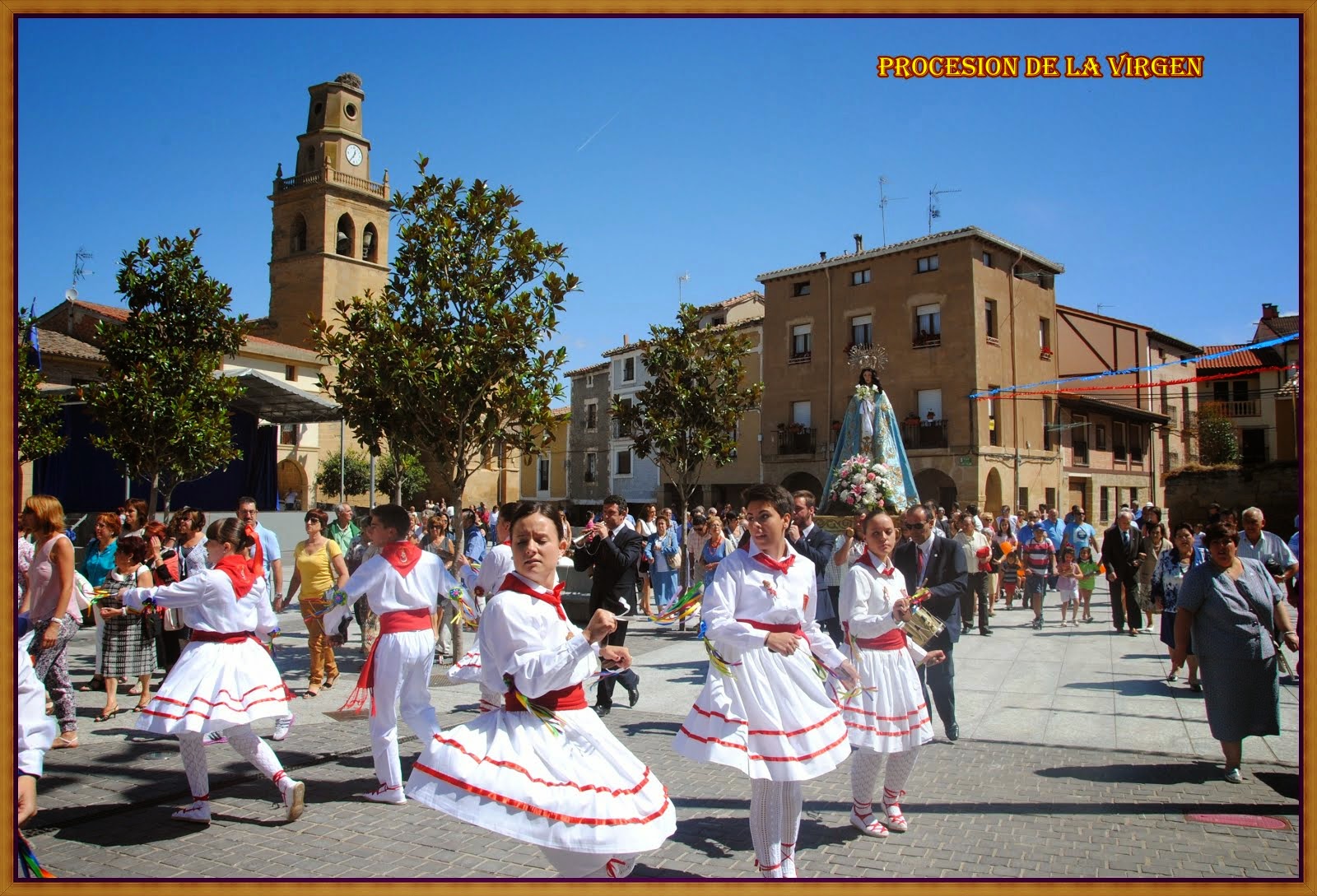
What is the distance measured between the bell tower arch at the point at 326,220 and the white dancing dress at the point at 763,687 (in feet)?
169

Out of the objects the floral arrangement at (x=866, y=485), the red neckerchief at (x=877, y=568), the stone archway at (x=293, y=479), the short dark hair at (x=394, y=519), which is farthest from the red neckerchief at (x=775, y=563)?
the stone archway at (x=293, y=479)

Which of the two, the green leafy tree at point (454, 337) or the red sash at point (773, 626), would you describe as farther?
the green leafy tree at point (454, 337)

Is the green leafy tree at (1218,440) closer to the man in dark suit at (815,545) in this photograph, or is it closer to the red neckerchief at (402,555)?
the man in dark suit at (815,545)

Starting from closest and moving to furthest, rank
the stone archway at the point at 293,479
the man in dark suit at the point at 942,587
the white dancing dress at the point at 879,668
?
the white dancing dress at the point at 879,668 → the man in dark suit at the point at 942,587 → the stone archway at the point at 293,479

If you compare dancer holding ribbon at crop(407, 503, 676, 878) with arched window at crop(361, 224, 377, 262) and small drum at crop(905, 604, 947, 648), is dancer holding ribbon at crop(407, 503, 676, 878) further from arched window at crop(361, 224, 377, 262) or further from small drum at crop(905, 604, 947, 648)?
arched window at crop(361, 224, 377, 262)

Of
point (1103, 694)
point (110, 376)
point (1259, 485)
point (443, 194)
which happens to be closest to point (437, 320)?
point (443, 194)

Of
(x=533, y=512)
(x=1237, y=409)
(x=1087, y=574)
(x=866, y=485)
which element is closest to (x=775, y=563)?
(x=533, y=512)

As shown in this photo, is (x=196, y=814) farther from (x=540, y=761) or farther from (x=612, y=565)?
(x=612, y=565)

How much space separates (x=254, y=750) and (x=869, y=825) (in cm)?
358

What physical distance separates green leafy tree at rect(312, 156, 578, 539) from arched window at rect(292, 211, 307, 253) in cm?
4893

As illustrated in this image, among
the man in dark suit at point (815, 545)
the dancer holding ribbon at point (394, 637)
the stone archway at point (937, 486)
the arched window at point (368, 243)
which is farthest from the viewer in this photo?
the arched window at point (368, 243)

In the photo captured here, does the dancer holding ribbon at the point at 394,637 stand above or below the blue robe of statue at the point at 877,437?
below

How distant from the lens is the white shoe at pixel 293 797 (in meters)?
5.06

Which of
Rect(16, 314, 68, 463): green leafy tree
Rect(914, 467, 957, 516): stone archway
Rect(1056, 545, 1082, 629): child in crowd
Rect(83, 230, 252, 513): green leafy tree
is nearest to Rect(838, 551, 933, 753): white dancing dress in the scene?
Rect(1056, 545, 1082, 629): child in crowd
